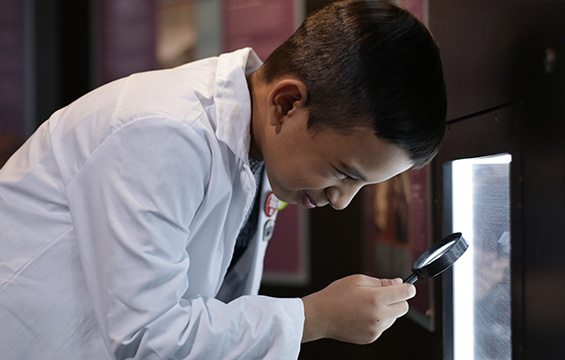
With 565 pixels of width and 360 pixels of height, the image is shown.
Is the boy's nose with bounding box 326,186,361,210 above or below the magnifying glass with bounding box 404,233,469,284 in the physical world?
above

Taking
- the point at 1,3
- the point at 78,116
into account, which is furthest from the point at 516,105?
the point at 1,3

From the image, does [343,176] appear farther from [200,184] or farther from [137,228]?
[137,228]

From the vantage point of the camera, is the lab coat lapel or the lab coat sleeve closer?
the lab coat sleeve

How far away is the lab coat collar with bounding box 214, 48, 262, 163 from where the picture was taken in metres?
0.96

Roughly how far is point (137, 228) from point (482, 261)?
1.93 ft

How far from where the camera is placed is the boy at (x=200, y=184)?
0.85 meters

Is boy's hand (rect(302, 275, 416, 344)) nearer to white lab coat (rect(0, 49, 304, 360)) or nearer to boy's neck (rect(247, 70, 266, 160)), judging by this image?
white lab coat (rect(0, 49, 304, 360))

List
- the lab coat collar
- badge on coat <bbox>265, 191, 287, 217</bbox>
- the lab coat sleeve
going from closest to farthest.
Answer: the lab coat sleeve → the lab coat collar → badge on coat <bbox>265, 191, 287, 217</bbox>

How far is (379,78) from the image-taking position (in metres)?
0.85

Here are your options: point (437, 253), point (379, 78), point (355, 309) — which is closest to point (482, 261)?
point (437, 253)

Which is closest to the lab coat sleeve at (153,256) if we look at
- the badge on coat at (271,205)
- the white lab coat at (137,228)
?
the white lab coat at (137,228)

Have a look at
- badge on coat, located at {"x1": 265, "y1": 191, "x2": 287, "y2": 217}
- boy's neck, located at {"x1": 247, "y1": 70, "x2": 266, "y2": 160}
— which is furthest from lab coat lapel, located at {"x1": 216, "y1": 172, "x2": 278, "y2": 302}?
boy's neck, located at {"x1": 247, "y1": 70, "x2": 266, "y2": 160}

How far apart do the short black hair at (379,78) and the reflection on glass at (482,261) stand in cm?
13

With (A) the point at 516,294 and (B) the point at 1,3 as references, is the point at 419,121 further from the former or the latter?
(B) the point at 1,3
